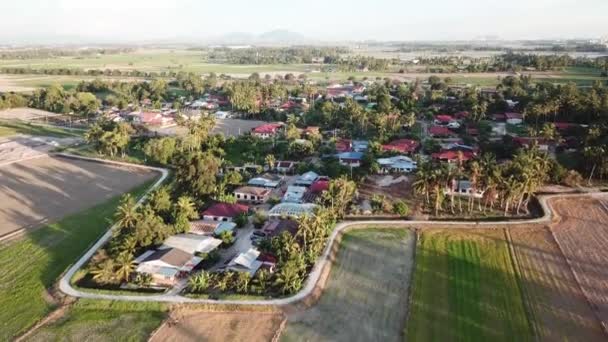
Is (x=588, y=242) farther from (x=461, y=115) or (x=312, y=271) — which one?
(x=461, y=115)

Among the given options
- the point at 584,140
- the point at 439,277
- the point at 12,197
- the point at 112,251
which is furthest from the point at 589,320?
the point at 12,197

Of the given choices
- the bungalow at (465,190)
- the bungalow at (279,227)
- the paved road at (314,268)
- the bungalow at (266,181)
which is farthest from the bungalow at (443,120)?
the bungalow at (279,227)

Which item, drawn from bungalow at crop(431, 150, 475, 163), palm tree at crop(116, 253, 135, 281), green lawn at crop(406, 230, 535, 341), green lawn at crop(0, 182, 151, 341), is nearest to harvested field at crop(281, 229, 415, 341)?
green lawn at crop(406, 230, 535, 341)

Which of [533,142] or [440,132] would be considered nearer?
[533,142]

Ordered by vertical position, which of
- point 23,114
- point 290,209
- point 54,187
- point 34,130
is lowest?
point 23,114

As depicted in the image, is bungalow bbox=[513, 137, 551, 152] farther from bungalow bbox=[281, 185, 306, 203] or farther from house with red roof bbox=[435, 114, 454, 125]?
bungalow bbox=[281, 185, 306, 203]

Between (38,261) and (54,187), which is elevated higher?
(38,261)

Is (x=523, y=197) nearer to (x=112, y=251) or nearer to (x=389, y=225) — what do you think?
(x=389, y=225)

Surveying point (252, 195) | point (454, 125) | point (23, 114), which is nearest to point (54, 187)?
point (252, 195)
